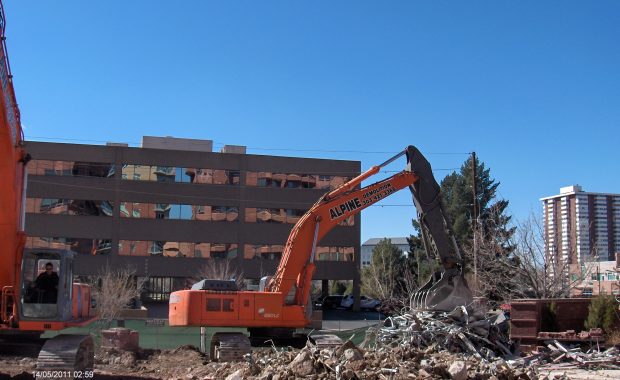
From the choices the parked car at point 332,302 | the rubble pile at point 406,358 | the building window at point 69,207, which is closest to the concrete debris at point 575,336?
the rubble pile at point 406,358

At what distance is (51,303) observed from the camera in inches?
484

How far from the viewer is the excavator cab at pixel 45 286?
1220 centimetres

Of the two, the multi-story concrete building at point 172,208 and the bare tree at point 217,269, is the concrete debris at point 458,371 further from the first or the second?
the multi-story concrete building at point 172,208

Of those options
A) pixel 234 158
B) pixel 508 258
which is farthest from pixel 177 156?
pixel 508 258

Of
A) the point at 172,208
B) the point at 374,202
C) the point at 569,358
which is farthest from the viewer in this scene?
the point at 172,208

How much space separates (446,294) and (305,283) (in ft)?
12.6

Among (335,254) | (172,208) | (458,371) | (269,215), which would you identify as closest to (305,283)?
(458,371)

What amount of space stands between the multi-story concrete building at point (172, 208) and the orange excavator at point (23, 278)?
50.5 m

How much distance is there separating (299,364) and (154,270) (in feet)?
172

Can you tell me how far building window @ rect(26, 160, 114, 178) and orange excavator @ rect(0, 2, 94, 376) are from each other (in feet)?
171

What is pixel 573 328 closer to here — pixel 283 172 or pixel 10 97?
pixel 10 97

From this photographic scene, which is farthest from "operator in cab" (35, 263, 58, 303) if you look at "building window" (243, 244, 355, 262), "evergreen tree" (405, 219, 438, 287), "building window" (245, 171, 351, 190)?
"building window" (245, 171, 351, 190)

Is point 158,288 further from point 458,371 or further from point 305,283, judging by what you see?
point 458,371

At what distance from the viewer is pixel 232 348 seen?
16.4 metres
